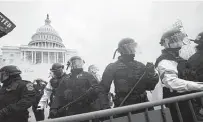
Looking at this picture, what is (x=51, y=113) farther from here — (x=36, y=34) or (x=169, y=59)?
(x=36, y=34)

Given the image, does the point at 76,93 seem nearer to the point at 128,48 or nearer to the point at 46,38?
the point at 128,48

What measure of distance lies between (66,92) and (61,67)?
1274mm

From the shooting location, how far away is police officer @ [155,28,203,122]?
242cm

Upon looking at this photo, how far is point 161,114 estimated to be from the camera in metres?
2.05

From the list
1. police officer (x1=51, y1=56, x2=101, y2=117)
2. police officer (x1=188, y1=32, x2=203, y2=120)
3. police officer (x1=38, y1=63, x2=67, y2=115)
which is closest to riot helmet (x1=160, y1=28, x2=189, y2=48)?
police officer (x1=188, y1=32, x2=203, y2=120)

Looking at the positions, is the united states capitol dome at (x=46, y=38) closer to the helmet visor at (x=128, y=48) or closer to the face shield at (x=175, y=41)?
the helmet visor at (x=128, y=48)

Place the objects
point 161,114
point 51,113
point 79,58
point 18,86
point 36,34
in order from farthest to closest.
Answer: point 36,34 → point 79,58 → point 51,113 → point 18,86 → point 161,114

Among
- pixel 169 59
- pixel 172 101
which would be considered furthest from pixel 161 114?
pixel 169 59

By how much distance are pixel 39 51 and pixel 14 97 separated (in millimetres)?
50385

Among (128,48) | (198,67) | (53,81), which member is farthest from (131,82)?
(53,81)

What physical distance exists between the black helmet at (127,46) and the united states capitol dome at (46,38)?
53555 mm

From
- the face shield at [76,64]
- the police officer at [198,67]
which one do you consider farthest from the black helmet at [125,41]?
the face shield at [76,64]

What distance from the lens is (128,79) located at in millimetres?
3086

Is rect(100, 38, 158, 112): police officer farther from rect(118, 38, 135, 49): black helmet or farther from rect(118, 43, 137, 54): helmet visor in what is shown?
rect(118, 38, 135, 49): black helmet
